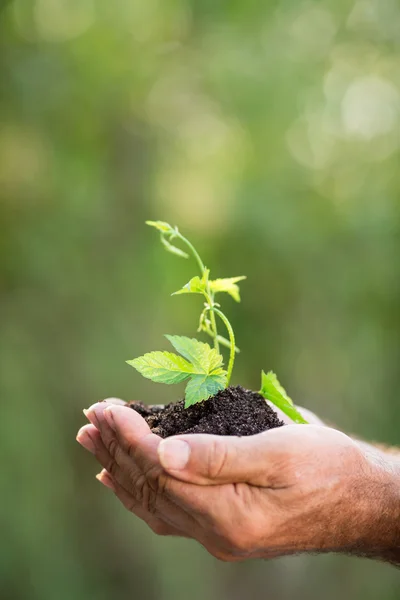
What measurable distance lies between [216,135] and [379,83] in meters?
1.05

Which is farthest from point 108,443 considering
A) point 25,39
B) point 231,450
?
point 25,39

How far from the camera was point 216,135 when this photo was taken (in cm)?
344

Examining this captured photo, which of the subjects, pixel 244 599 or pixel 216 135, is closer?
pixel 216 135

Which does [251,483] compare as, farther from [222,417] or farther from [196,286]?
[196,286]

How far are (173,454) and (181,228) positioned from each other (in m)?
2.53

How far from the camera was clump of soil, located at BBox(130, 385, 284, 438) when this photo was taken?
3.38 ft

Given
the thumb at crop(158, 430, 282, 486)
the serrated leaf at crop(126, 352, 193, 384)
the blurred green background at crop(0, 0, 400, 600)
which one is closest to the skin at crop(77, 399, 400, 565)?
the thumb at crop(158, 430, 282, 486)

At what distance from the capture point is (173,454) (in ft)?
2.78

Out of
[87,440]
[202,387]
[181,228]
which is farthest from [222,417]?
[181,228]

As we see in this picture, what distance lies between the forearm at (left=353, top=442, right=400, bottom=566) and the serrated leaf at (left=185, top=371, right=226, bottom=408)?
11.3 inches

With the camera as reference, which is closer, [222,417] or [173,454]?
[173,454]

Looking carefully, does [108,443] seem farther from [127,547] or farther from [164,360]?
[127,547]

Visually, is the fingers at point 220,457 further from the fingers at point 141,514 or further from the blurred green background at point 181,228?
the blurred green background at point 181,228

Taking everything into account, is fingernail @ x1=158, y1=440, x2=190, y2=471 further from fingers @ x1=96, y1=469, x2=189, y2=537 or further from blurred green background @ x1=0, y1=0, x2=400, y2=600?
blurred green background @ x1=0, y1=0, x2=400, y2=600
